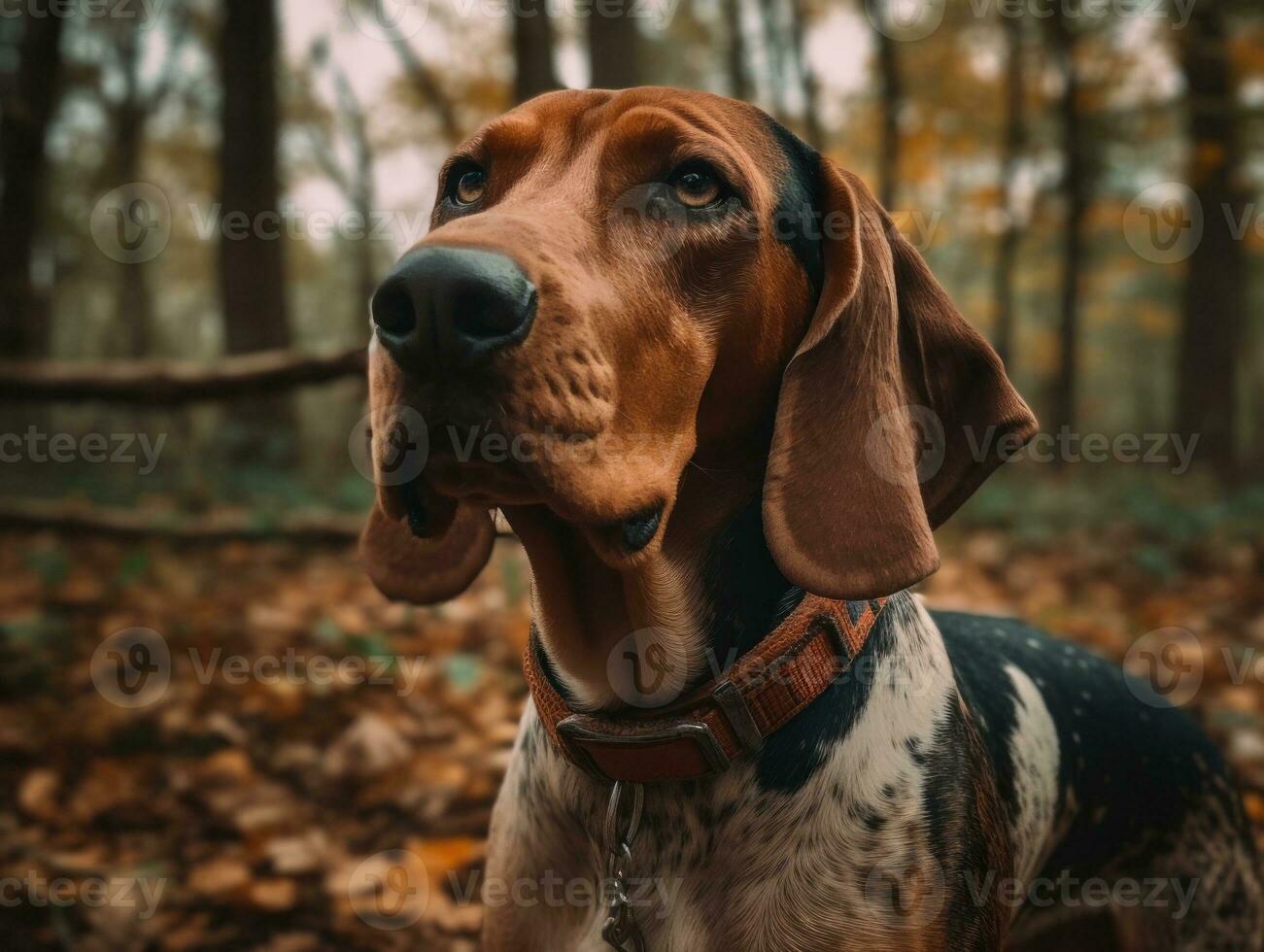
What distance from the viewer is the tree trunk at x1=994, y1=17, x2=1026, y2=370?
1460cm

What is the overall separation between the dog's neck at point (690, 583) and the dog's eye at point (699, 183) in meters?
0.55

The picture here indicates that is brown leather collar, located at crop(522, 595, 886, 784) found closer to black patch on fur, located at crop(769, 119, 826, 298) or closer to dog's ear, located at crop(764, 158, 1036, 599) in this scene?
dog's ear, located at crop(764, 158, 1036, 599)

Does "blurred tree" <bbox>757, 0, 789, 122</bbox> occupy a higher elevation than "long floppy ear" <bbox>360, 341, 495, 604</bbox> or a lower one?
higher

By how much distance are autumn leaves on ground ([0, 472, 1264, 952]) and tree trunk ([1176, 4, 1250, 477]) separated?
6445 millimetres

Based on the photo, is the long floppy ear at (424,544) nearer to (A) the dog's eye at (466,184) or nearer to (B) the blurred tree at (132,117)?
(A) the dog's eye at (466,184)

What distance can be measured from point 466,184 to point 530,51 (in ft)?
13.6

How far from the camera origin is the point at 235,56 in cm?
1045

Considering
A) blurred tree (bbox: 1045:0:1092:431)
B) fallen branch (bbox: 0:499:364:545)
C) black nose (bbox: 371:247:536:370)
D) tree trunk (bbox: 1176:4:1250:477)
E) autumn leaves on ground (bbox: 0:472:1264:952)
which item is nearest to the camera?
black nose (bbox: 371:247:536:370)

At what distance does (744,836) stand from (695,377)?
2.87ft

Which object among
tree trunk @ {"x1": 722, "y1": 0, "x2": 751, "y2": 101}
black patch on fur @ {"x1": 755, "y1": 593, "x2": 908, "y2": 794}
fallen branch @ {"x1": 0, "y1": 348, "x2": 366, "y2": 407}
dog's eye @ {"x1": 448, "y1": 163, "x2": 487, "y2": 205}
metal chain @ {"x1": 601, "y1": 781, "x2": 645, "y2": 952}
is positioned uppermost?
tree trunk @ {"x1": 722, "y1": 0, "x2": 751, "y2": 101}

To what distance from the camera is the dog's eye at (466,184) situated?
215 centimetres

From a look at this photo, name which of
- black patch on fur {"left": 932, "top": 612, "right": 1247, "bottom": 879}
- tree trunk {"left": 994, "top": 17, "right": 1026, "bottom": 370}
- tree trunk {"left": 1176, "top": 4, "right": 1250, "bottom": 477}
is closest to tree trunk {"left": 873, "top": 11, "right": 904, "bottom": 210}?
tree trunk {"left": 994, "top": 17, "right": 1026, "bottom": 370}

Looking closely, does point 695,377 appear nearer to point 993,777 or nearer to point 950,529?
point 993,777

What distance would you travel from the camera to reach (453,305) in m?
1.47
